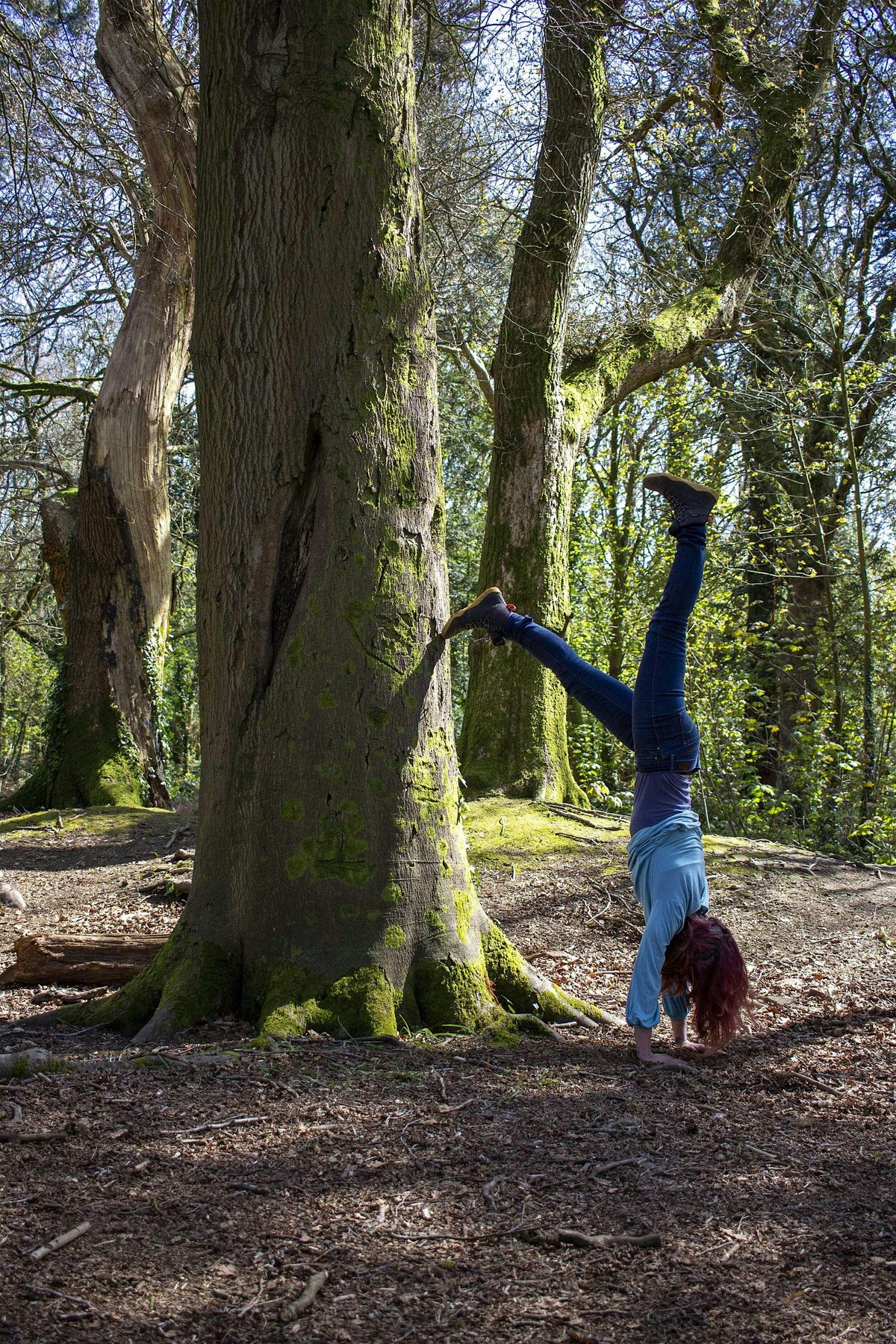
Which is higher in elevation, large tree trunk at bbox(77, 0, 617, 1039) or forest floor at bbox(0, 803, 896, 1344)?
large tree trunk at bbox(77, 0, 617, 1039)

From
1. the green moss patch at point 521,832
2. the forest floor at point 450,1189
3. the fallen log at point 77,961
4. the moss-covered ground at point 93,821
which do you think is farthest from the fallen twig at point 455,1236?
the moss-covered ground at point 93,821

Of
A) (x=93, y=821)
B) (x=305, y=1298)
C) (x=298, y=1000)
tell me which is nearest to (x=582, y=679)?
(x=298, y=1000)

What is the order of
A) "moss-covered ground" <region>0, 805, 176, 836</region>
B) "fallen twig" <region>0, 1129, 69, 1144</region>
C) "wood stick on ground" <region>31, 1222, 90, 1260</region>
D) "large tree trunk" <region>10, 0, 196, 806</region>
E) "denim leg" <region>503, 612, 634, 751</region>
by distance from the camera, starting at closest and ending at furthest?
"wood stick on ground" <region>31, 1222, 90, 1260</region> → "fallen twig" <region>0, 1129, 69, 1144</region> → "denim leg" <region>503, 612, 634, 751</region> → "moss-covered ground" <region>0, 805, 176, 836</region> → "large tree trunk" <region>10, 0, 196, 806</region>

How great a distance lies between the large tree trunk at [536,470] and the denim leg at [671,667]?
13.1ft

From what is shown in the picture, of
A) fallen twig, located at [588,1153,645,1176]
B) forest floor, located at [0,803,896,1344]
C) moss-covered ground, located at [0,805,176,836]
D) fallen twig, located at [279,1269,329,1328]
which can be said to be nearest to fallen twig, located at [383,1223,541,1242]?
forest floor, located at [0,803,896,1344]

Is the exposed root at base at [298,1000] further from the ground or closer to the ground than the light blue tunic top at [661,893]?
closer to the ground

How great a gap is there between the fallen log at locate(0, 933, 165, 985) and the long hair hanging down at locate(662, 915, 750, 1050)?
8.10 ft

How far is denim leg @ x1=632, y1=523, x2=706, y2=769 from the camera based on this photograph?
423 cm

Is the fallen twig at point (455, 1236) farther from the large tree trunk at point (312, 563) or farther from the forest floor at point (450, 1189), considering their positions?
the large tree trunk at point (312, 563)

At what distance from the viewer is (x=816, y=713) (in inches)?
460

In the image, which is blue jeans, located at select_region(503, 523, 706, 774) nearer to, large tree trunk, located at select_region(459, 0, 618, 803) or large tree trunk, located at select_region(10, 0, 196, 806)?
large tree trunk, located at select_region(459, 0, 618, 803)

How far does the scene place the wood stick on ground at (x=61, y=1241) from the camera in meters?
2.22

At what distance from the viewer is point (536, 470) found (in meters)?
8.54

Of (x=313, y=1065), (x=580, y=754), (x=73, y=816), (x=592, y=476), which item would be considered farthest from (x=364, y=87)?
(x=592, y=476)
